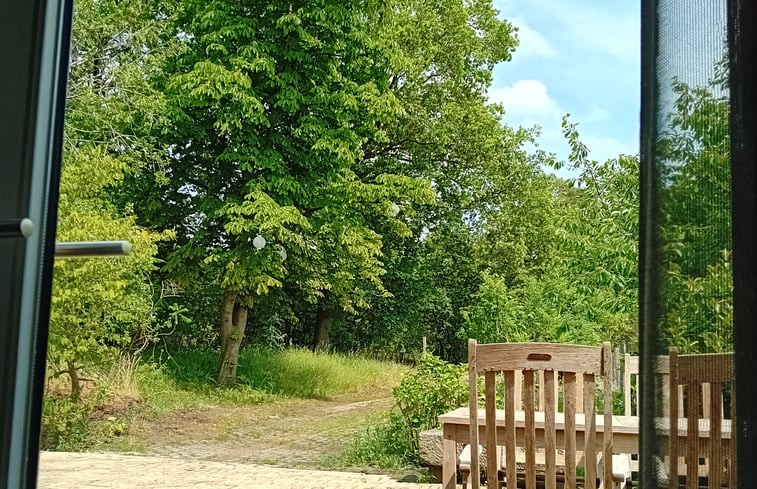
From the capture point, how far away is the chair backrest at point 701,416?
1.99 feet

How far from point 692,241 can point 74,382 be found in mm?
3234

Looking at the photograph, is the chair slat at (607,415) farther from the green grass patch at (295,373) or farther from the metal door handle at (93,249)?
the green grass patch at (295,373)

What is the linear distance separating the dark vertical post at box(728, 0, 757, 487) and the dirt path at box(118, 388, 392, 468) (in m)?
4.38

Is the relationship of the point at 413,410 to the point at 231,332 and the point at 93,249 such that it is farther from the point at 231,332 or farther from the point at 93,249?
the point at 93,249

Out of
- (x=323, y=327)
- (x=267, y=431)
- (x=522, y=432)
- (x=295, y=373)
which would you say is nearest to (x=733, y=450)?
(x=522, y=432)

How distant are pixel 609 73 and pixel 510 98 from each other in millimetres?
1159

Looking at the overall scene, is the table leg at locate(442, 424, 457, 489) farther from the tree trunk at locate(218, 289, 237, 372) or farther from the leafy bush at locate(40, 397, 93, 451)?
the tree trunk at locate(218, 289, 237, 372)

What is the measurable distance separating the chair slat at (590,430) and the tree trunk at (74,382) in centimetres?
206

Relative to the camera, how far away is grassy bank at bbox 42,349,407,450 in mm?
Answer: 4680

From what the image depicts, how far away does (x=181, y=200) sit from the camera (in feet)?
18.2

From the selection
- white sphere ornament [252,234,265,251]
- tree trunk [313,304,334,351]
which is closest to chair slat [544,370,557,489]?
tree trunk [313,304,334,351]

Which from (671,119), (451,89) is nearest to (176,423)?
(451,89)

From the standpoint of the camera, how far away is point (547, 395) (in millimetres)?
1965

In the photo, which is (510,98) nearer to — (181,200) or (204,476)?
(181,200)
